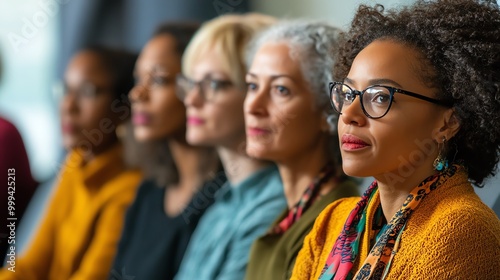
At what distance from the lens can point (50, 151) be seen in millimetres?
3826

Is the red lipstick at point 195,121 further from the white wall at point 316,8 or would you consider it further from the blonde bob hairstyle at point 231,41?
the white wall at point 316,8

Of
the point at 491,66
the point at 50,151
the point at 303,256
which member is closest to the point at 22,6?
the point at 50,151

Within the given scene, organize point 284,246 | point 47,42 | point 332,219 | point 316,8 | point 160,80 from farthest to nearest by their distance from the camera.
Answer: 1. point 47,42
2. point 160,80
3. point 316,8
4. point 284,246
5. point 332,219

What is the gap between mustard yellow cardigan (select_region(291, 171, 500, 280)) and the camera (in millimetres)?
1316

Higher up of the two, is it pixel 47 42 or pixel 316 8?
pixel 316 8

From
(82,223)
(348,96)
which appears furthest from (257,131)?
(82,223)

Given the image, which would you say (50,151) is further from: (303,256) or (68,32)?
(303,256)

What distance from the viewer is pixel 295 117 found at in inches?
78.7

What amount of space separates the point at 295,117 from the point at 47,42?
2.20 meters

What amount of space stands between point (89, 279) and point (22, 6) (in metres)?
1.57
